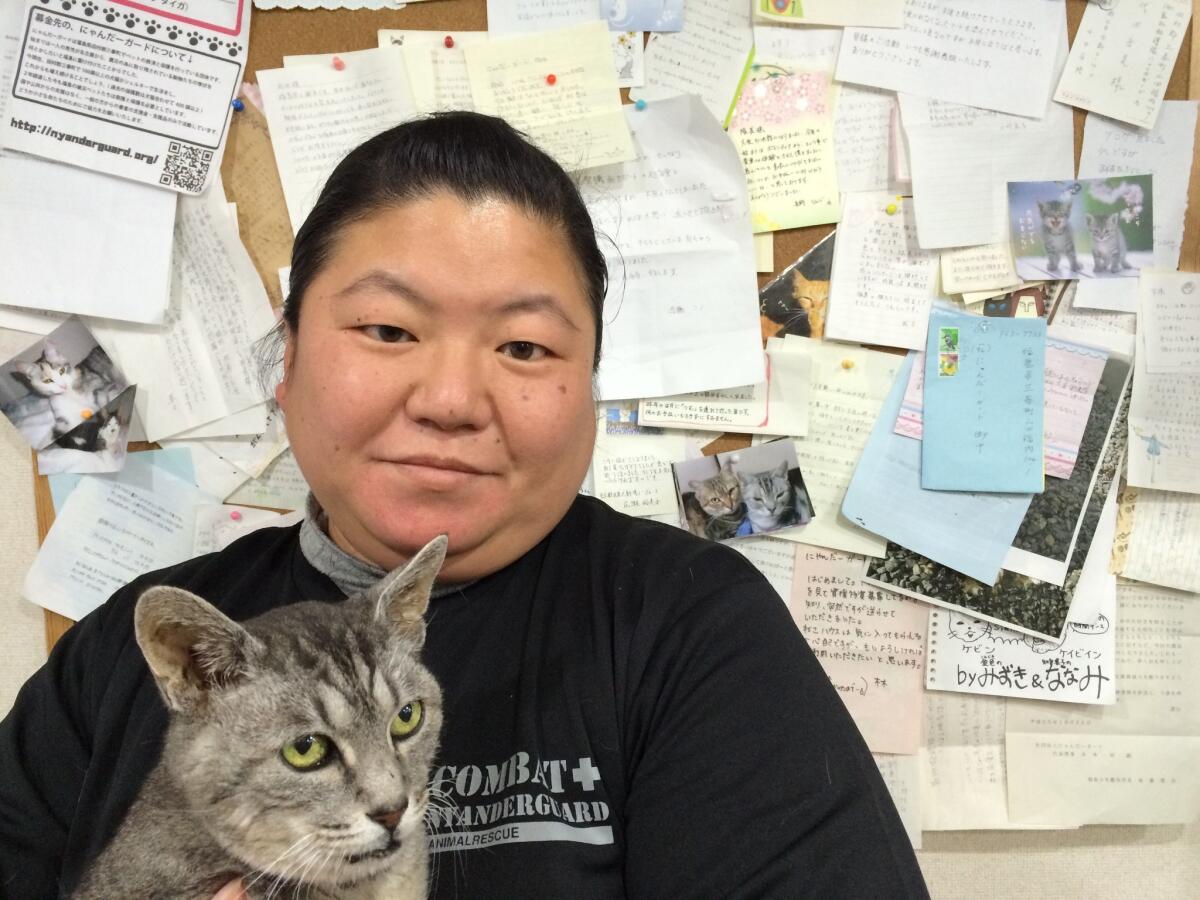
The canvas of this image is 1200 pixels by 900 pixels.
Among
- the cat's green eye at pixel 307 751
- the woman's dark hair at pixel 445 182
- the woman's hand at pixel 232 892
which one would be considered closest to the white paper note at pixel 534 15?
the woman's dark hair at pixel 445 182

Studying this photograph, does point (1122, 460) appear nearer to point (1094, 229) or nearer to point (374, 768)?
point (1094, 229)

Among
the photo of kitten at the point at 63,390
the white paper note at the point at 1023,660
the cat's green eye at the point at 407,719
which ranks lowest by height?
the white paper note at the point at 1023,660

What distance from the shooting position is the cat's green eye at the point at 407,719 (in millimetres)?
902

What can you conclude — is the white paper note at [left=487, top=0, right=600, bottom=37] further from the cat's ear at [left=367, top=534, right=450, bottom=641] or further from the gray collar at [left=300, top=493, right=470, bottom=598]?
the cat's ear at [left=367, top=534, right=450, bottom=641]

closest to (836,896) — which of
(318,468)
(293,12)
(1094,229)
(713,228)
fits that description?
(318,468)

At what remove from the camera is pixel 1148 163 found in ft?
5.21

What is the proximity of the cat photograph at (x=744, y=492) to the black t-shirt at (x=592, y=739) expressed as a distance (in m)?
0.42

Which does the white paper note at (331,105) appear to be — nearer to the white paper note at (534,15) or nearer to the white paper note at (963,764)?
the white paper note at (534,15)

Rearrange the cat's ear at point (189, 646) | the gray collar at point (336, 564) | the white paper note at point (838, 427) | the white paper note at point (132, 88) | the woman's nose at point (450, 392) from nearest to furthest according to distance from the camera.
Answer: the cat's ear at point (189, 646)
the woman's nose at point (450, 392)
the gray collar at point (336, 564)
the white paper note at point (132, 88)
the white paper note at point (838, 427)

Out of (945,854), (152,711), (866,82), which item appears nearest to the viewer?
(152,711)

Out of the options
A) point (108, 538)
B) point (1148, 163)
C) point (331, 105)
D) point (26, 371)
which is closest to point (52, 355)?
point (26, 371)

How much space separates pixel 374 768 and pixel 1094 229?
166 cm

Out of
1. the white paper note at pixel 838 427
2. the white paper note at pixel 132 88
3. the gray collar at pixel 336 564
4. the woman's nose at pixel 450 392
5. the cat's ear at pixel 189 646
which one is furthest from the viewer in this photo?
the white paper note at pixel 838 427

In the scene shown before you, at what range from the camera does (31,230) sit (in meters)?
1.57
